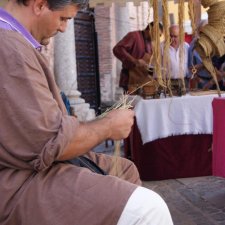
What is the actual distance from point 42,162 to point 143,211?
15.8 inches

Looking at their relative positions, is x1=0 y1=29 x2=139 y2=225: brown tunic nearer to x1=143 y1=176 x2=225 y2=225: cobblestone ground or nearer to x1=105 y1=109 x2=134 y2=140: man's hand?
x1=105 y1=109 x2=134 y2=140: man's hand

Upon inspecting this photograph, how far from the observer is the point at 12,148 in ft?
5.17

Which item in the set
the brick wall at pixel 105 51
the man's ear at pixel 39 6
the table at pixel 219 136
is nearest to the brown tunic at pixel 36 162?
the man's ear at pixel 39 6

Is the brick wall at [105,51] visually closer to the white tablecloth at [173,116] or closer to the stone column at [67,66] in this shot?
the stone column at [67,66]

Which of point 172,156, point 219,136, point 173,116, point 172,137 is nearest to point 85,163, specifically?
point 219,136

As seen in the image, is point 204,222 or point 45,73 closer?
point 45,73

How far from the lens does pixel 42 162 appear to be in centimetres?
155

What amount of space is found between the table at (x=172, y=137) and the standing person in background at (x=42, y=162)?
10.8 feet

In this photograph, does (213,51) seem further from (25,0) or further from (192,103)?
(25,0)

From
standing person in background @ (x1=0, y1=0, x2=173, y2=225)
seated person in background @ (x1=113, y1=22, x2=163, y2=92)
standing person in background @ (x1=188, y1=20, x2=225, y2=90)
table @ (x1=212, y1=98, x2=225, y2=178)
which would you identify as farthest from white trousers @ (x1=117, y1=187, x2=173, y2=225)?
seated person in background @ (x1=113, y1=22, x2=163, y2=92)

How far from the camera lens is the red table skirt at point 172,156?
518cm

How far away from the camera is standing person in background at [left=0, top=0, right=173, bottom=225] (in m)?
1.54

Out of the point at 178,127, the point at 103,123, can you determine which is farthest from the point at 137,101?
the point at 103,123

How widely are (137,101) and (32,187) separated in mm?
3499
